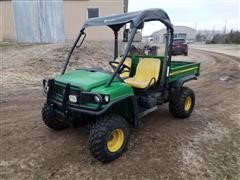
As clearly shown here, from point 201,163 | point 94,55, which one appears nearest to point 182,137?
point 201,163

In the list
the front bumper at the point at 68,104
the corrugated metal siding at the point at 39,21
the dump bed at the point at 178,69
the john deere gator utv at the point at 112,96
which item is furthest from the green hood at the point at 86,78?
the corrugated metal siding at the point at 39,21

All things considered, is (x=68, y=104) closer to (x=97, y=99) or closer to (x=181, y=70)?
(x=97, y=99)

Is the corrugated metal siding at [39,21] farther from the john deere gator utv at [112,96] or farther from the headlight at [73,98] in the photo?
the headlight at [73,98]

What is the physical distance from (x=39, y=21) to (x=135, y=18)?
11.9 metres

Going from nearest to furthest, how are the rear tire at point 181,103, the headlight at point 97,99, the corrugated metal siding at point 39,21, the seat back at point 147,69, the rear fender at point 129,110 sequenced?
the headlight at point 97,99
the rear fender at point 129,110
the seat back at point 147,69
the rear tire at point 181,103
the corrugated metal siding at point 39,21

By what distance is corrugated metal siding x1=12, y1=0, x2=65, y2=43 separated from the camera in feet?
44.5

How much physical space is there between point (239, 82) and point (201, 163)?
6010mm

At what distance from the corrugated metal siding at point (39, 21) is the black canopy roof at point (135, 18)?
10812 millimetres

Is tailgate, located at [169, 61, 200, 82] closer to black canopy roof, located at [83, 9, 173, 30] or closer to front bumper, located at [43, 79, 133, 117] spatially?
black canopy roof, located at [83, 9, 173, 30]

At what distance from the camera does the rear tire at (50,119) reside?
385 cm

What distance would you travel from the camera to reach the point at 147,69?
4.51 metres

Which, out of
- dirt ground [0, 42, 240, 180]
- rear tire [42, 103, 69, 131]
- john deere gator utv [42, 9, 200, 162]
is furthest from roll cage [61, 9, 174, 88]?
rear tire [42, 103, 69, 131]

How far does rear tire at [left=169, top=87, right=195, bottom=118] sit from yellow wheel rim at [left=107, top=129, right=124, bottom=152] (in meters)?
1.60

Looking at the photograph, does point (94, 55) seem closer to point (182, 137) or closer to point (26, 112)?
point (26, 112)
